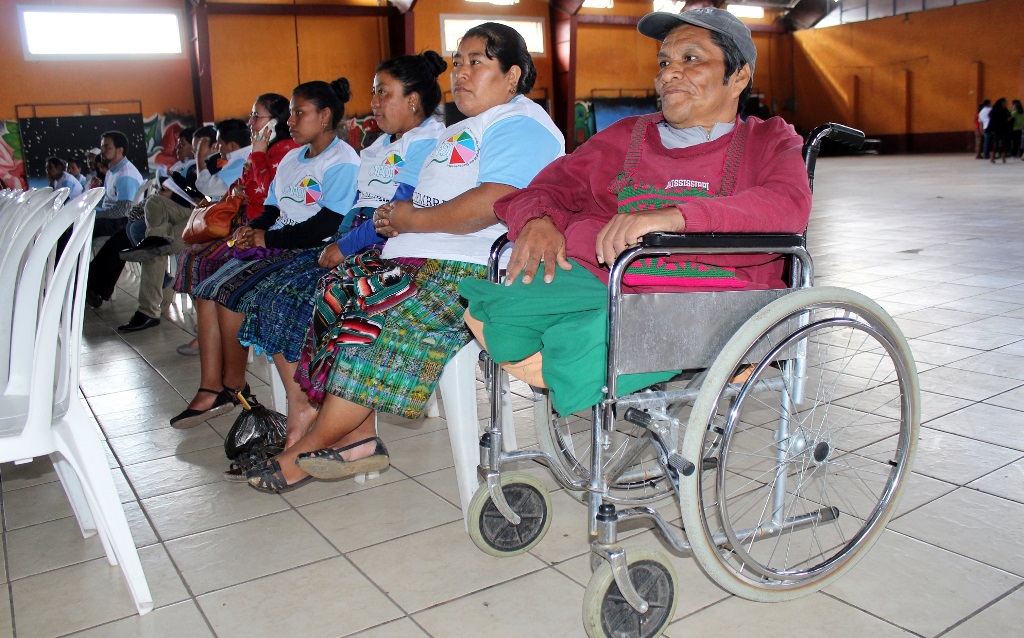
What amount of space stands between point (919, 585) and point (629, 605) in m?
0.63

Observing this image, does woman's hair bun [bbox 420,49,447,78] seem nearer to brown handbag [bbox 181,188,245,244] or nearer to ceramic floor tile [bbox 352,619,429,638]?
brown handbag [bbox 181,188,245,244]

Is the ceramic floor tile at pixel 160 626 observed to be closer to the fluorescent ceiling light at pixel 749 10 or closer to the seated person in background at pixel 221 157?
the seated person in background at pixel 221 157

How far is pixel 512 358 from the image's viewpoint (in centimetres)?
156

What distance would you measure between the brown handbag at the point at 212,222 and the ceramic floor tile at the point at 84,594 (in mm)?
1392

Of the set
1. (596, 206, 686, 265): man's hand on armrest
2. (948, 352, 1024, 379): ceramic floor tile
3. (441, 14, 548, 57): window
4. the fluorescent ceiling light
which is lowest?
(948, 352, 1024, 379): ceramic floor tile

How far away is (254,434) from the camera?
2479mm

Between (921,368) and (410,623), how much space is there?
2.28m

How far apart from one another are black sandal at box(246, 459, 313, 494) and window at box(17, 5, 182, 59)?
1087 cm

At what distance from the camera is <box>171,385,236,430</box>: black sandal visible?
114 inches

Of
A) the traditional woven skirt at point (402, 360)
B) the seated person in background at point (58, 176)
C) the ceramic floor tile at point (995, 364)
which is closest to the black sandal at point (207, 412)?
the traditional woven skirt at point (402, 360)

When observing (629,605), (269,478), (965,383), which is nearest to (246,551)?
(269,478)

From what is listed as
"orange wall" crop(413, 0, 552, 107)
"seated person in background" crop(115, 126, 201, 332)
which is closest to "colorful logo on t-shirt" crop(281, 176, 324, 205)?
"seated person in background" crop(115, 126, 201, 332)

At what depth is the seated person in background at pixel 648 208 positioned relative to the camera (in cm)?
145

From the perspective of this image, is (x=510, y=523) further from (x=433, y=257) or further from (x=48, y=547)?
(x=48, y=547)
